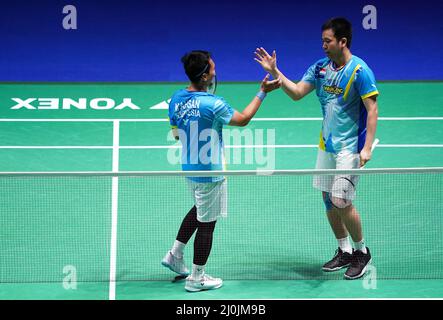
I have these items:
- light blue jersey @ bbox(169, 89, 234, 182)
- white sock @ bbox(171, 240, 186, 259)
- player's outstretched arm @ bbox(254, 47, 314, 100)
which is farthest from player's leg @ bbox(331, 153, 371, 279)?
white sock @ bbox(171, 240, 186, 259)

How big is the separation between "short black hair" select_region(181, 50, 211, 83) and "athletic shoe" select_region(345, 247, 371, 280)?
216cm

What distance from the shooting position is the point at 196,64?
827 centimetres

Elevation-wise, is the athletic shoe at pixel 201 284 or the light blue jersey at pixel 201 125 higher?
the light blue jersey at pixel 201 125

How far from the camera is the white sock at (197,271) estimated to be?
8.32m

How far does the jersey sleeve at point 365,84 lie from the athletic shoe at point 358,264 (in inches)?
56.4

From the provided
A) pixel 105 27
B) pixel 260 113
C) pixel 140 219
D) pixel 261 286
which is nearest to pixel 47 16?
pixel 105 27

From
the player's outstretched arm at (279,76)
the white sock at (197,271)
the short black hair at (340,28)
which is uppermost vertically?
the short black hair at (340,28)

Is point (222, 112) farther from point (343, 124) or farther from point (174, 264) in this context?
point (174, 264)

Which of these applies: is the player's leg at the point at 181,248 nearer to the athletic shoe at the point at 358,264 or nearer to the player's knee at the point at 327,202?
the player's knee at the point at 327,202

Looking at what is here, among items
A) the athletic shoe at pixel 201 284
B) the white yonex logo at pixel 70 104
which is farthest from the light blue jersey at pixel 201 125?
the white yonex logo at pixel 70 104

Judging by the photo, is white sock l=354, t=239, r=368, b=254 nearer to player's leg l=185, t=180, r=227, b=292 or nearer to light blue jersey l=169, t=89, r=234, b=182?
player's leg l=185, t=180, r=227, b=292

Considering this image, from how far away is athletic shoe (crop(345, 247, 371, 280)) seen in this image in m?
8.69

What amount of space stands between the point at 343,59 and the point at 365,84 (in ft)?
1.19
